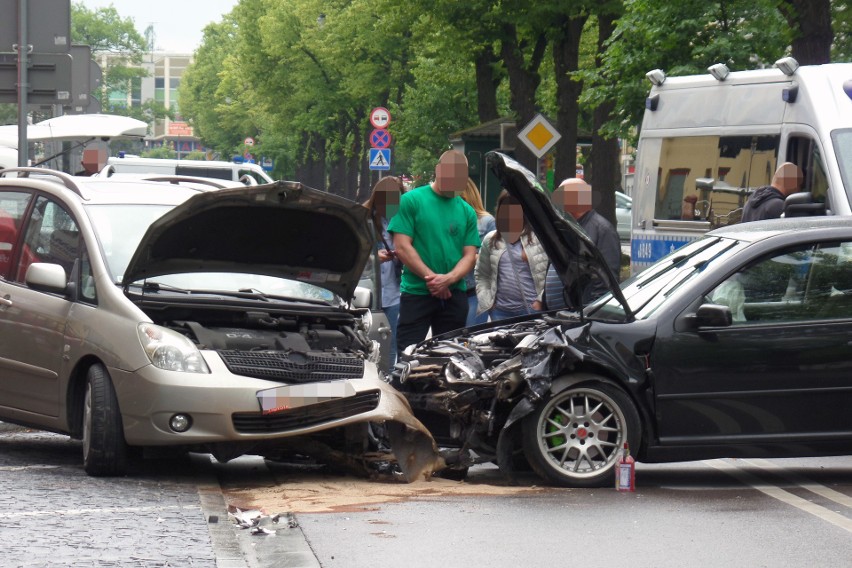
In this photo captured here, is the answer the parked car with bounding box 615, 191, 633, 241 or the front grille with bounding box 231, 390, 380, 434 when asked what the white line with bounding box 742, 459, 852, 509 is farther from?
the parked car with bounding box 615, 191, 633, 241

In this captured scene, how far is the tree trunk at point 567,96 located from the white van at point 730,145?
10834 millimetres

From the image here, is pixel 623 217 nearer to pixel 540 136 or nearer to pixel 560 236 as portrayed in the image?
pixel 540 136

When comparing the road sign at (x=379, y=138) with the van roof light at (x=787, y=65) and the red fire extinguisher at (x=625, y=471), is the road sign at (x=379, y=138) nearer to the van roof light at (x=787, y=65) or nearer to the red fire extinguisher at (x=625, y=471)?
the van roof light at (x=787, y=65)

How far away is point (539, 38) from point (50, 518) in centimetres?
2561

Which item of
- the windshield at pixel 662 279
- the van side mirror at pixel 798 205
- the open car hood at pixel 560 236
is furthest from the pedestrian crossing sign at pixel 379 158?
the open car hood at pixel 560 236

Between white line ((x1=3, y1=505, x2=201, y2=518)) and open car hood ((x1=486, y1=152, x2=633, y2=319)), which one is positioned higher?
open car hood ((x1=486, y1=152, x2=633, y2=319))

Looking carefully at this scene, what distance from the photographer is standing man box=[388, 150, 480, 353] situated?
1105 cm

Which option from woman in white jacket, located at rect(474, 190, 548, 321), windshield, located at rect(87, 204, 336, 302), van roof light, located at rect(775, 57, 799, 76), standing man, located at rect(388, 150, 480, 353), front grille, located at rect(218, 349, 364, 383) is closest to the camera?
front grille, located at rect(218, 349, 364, 383)

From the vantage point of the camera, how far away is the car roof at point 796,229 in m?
9.24

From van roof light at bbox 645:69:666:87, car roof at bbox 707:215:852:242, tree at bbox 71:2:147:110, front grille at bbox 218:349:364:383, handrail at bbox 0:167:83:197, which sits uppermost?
tree at bbox 71:2:147:110

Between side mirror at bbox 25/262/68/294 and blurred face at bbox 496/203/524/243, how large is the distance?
11.6ft

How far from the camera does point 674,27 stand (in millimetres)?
23109

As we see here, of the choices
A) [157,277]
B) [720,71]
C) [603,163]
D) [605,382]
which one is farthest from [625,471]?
[603,163]

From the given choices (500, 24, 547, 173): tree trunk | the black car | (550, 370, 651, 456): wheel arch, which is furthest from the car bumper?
(500, 24, 547, 173): tree trunk
